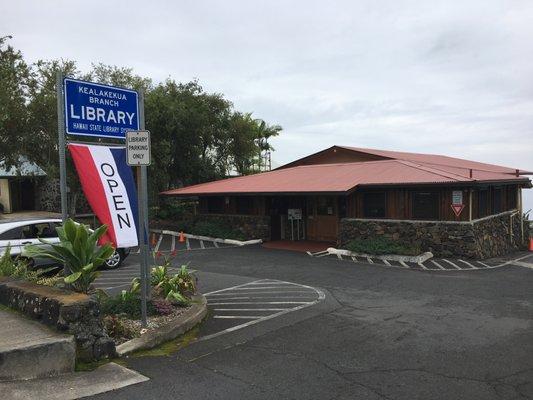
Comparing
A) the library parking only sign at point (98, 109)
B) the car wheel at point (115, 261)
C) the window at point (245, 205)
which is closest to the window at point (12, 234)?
the car wheel at point (115, 261)

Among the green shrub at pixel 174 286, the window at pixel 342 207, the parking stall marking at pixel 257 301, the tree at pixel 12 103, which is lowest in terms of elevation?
the parking stall marking at pixel 257 301

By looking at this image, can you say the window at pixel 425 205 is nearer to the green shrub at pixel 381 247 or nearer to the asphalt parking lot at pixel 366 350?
the green shrub at pixel 381 247

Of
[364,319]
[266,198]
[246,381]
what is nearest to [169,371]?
[246,381]

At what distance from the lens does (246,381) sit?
5340 mm

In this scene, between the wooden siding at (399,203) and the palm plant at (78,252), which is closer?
the palm plant at (78,252)

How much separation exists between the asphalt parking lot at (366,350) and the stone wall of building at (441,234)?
15.1ft

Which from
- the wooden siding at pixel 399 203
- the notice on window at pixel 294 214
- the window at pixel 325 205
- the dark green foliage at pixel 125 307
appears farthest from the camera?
the notice on window at pixel 294 214

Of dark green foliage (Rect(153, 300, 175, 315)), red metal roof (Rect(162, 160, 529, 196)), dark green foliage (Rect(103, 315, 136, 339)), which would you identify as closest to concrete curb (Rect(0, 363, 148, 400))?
dark green foliage (Rect(103, 315, 136, 339))

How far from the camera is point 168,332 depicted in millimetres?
6750

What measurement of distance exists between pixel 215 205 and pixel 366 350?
18468mm

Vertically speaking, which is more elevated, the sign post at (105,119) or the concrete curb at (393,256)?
the sign post at (105,119)

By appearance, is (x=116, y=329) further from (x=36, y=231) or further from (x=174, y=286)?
(x=36, y=231)

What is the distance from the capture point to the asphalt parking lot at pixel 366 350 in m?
5.10

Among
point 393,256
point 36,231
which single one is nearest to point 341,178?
point 393,256
